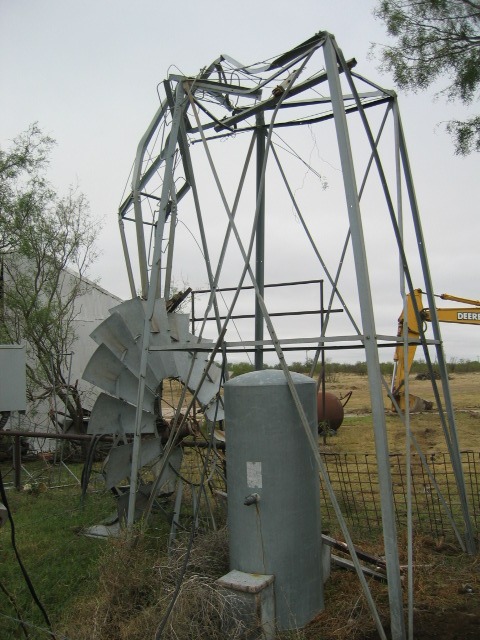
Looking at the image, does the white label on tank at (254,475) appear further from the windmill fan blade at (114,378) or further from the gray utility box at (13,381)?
the gray utility box at (13,381)

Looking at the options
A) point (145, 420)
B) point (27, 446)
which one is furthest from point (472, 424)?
point (145, 420)

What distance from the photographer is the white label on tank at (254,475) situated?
4.87 metres

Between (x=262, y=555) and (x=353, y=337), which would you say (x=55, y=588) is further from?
(x=353, y=337)

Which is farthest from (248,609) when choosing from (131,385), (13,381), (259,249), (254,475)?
(13,381)

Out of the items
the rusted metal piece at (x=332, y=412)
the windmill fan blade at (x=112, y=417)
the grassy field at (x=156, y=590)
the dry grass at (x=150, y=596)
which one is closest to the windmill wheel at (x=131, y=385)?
the windmill fan blade at (x=112, y=417)

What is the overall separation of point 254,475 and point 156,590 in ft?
4.00

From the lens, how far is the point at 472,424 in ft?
57.9

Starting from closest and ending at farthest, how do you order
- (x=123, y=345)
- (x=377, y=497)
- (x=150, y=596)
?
(x=150, y=596) → (x=123, y=345) → (x=377, y=497)

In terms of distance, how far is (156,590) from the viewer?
4.98 meters

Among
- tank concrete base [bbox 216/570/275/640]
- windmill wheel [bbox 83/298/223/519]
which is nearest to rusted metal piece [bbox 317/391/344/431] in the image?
windmill wheel [bbox 83/298/223/519]

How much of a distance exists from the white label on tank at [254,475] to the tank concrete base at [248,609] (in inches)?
26.9

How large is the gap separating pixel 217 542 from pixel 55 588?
168 cm

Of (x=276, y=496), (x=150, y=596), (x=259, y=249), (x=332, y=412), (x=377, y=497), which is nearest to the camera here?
(x=276, y=496)

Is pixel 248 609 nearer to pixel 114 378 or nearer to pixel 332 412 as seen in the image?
pixel 114 378
